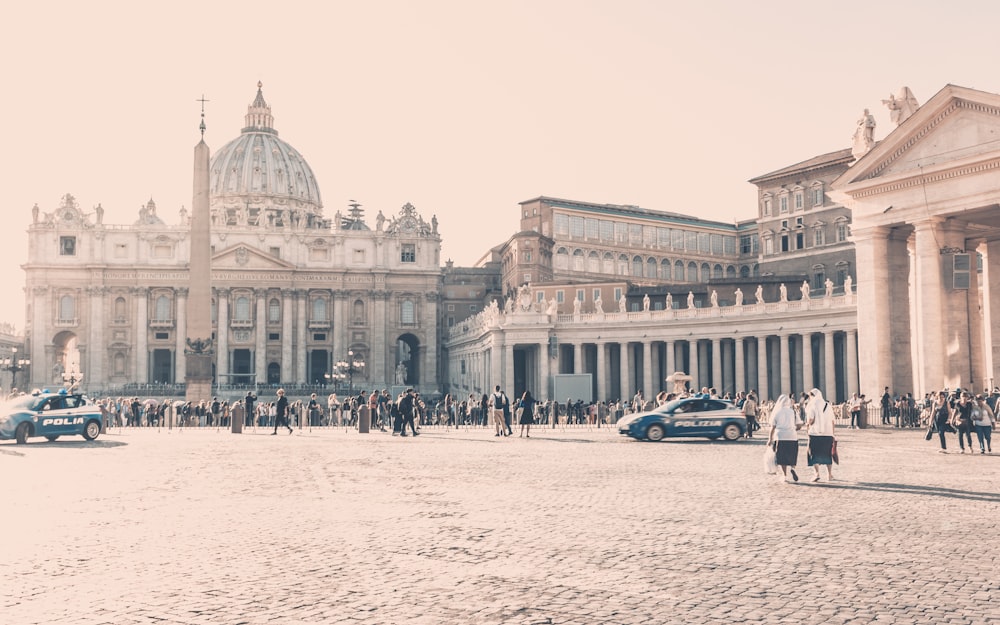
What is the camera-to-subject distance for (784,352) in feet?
198

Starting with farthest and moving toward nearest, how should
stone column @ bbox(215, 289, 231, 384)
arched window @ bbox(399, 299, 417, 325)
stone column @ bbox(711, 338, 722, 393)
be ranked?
arched window @ bbox(399, 299, 417, 325) → stone column @ bbox(215, 289, 231, 384) → stone column @ bbox(711, 338, 722, 393)

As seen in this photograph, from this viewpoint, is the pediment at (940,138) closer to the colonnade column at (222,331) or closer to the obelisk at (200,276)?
the obelisk at (200,276)

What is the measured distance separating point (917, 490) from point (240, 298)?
97848 mm

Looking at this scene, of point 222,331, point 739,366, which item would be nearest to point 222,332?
point 222,331

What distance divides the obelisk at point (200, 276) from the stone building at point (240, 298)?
5882 cm

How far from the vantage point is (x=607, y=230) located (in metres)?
104

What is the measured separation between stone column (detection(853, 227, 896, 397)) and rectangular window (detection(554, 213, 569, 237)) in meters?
63.5

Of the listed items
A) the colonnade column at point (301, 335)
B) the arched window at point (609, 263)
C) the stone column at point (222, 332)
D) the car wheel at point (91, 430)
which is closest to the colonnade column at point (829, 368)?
the car wheel at point (91, 430)

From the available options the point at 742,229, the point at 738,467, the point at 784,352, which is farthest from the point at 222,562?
the point at 742,229

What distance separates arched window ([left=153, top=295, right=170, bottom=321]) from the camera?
4178 inches

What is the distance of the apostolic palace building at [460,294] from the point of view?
2611 inches

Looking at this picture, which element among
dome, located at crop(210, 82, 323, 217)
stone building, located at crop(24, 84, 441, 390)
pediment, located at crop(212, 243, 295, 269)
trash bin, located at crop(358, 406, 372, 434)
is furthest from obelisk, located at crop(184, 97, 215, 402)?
dome, located at crop(210, 82, 323, 217)

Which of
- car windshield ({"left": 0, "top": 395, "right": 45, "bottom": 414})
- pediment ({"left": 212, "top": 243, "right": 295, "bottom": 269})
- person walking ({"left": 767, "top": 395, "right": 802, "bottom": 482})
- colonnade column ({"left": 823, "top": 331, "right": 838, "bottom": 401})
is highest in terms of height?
pediment ({"left": 212, "top": 243, "right": 295, "bottom": 269})

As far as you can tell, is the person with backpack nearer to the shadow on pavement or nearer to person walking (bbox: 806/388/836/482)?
person walking (bbox: 806/388/836/482)
